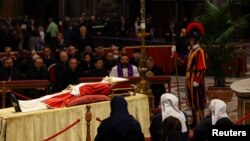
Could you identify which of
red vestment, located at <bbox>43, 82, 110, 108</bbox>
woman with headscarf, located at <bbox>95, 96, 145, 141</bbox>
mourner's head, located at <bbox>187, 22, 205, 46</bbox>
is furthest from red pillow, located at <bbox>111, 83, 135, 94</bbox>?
woman with headscarf, located at <bbox>95, 96, 145, 141</bbox>

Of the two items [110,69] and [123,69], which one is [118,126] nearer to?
[123,69]

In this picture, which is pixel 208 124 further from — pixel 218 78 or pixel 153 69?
pixel 218 78

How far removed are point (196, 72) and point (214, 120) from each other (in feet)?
15.1

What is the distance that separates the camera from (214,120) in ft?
29.2

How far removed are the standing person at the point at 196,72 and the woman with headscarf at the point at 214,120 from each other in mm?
4367

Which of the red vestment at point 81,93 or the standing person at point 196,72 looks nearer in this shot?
the red vestment at point 81,93

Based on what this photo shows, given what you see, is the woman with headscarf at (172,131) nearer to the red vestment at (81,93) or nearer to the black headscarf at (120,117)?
the black headscarf at (120,117)

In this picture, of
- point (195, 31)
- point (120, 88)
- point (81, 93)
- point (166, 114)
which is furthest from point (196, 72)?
point (166, 114)

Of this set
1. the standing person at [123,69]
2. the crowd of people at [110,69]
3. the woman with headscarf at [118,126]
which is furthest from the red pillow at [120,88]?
the woman with headscarf at [118,126]

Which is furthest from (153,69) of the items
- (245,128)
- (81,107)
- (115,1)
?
(115,1)

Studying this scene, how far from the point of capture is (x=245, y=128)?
7.99 m

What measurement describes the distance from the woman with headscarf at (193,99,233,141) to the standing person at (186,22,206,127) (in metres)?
4.37

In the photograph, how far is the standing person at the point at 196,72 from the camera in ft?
44.0

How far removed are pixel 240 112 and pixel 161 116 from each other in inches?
131
